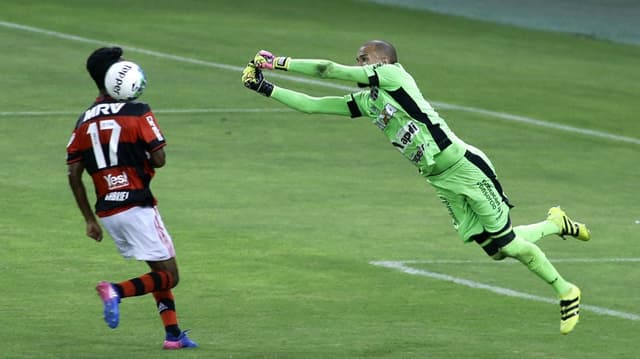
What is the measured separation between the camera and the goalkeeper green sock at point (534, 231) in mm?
13781

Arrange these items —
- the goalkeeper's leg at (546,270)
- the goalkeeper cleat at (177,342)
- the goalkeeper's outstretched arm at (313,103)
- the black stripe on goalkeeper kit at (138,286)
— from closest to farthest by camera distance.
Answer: the black stripe on goalkeeper kit at (138,286) < the goalkeeper cleat at (177,342) < the goalkeeper's leg at (546,270) < the goalkeeper's outstretched arm at (313,103)

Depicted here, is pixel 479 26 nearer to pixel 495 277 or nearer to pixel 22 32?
pixel 22 32

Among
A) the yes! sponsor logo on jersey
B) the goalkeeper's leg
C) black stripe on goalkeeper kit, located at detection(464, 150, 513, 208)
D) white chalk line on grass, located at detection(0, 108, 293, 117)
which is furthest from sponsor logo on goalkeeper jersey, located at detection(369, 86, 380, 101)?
white chalk line on grass, located at detection(0, 108, 293, 117)

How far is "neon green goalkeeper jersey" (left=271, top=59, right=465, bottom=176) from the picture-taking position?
42.8ft

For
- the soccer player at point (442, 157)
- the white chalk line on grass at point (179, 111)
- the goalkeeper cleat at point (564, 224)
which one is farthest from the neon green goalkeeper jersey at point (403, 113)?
the white chalk line on grass at point (179, 111)

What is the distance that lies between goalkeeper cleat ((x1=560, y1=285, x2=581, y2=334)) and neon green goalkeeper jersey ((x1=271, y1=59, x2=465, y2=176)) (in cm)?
137

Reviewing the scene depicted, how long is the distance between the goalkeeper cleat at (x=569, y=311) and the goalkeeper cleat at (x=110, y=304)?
11.4 feet

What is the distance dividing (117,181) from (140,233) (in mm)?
399

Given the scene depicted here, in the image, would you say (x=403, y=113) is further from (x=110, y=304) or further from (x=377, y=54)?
(x=110, y=304)

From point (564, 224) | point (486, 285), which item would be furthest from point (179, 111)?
point (564, 224)

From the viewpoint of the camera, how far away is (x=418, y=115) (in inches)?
520

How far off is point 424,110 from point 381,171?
26.7 ft

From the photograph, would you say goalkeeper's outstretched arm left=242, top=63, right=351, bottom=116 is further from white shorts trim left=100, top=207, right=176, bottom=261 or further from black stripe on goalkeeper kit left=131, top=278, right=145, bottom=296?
black stripe on goalkeeper kit left=131, top=278, right=145, bottom=296

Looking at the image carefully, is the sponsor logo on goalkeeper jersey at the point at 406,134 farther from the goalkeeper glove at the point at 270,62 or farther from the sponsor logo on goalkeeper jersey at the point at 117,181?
the sponsor logo on goalkeeper jersey at the point at 117,181
